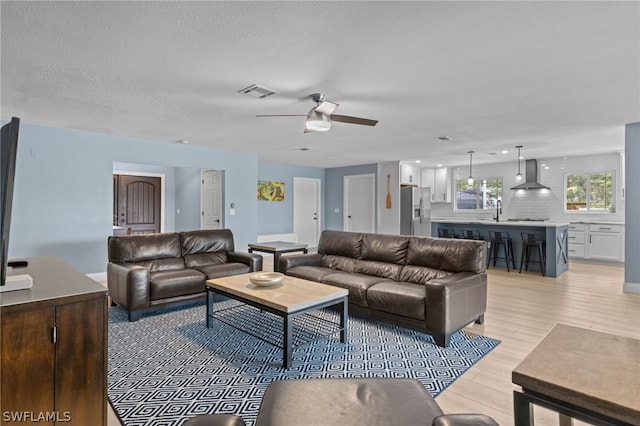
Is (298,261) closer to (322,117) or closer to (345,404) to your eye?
(322,117)

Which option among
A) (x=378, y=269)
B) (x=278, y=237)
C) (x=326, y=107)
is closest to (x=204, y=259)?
(x=378, y=269)

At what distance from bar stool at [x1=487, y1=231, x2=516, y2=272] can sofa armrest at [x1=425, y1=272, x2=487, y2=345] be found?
3.77 m

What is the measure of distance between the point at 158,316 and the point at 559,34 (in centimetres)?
435

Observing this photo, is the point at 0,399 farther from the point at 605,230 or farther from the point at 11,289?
the point at 605,230

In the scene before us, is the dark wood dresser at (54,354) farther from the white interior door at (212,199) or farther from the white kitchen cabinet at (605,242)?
the white kitchen cabinet at (605,242)

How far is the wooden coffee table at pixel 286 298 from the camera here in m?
2.58

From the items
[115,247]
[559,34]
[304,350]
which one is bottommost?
[304,350]

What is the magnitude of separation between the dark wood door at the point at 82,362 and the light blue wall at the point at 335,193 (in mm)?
8355

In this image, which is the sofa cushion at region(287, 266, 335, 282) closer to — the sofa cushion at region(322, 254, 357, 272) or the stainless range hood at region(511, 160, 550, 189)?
the sofa cushion at region(322, 254, 357, 272)

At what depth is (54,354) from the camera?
1.33 m

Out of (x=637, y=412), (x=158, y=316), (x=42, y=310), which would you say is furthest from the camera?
(x=158, y=316)

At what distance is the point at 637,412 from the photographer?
66 cm

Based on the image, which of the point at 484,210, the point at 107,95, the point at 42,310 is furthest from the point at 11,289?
the point at 484,210

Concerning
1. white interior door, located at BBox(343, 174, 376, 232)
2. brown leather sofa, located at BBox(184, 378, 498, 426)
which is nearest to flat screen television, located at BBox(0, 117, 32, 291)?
brown leather sofa, located at BBox(184, 378, 498, 426)
